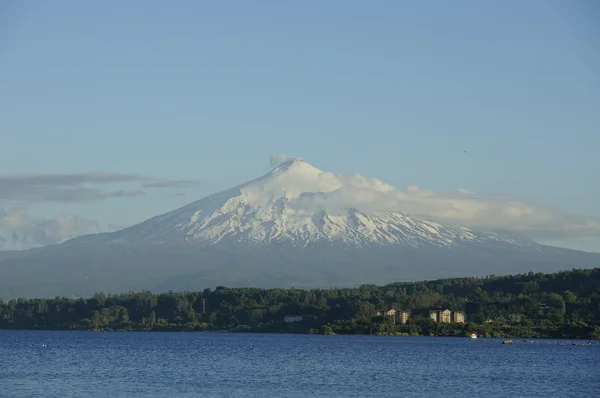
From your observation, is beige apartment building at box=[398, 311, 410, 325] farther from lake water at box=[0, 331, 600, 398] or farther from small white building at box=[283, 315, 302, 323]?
lake water at box=[0, 331, 600, 398]

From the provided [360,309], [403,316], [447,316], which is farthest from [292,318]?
[447,316]

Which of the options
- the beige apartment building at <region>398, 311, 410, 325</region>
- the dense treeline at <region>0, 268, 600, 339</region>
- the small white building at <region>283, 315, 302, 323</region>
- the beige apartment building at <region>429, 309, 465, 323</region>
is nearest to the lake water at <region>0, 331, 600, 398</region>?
the dense treeline at <region>0, 268, 600, 339</region>

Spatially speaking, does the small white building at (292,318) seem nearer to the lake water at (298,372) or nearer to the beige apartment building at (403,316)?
the beige apartment building at (403,316)

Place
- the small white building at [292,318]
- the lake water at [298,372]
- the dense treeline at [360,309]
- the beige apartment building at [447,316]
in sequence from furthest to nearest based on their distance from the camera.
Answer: the small white building at [292,318]
the beige apartment building at [447,316]
the dense treeline at [360,309]
the lake water at [298,372]

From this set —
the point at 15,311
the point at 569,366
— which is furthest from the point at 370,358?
the point at 15,311

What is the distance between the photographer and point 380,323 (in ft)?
381

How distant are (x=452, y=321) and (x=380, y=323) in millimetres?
7486

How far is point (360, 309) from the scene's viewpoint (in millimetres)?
123562

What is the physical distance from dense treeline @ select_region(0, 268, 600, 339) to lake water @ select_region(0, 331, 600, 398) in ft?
94.0

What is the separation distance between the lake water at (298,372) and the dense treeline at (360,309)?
28647mm

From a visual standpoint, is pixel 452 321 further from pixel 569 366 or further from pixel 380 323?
pixel 569 366

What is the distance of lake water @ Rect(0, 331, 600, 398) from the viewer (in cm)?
4553

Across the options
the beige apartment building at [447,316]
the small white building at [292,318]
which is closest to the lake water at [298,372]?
the beige apartment building at [447,316]

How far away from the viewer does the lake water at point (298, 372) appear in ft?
149
